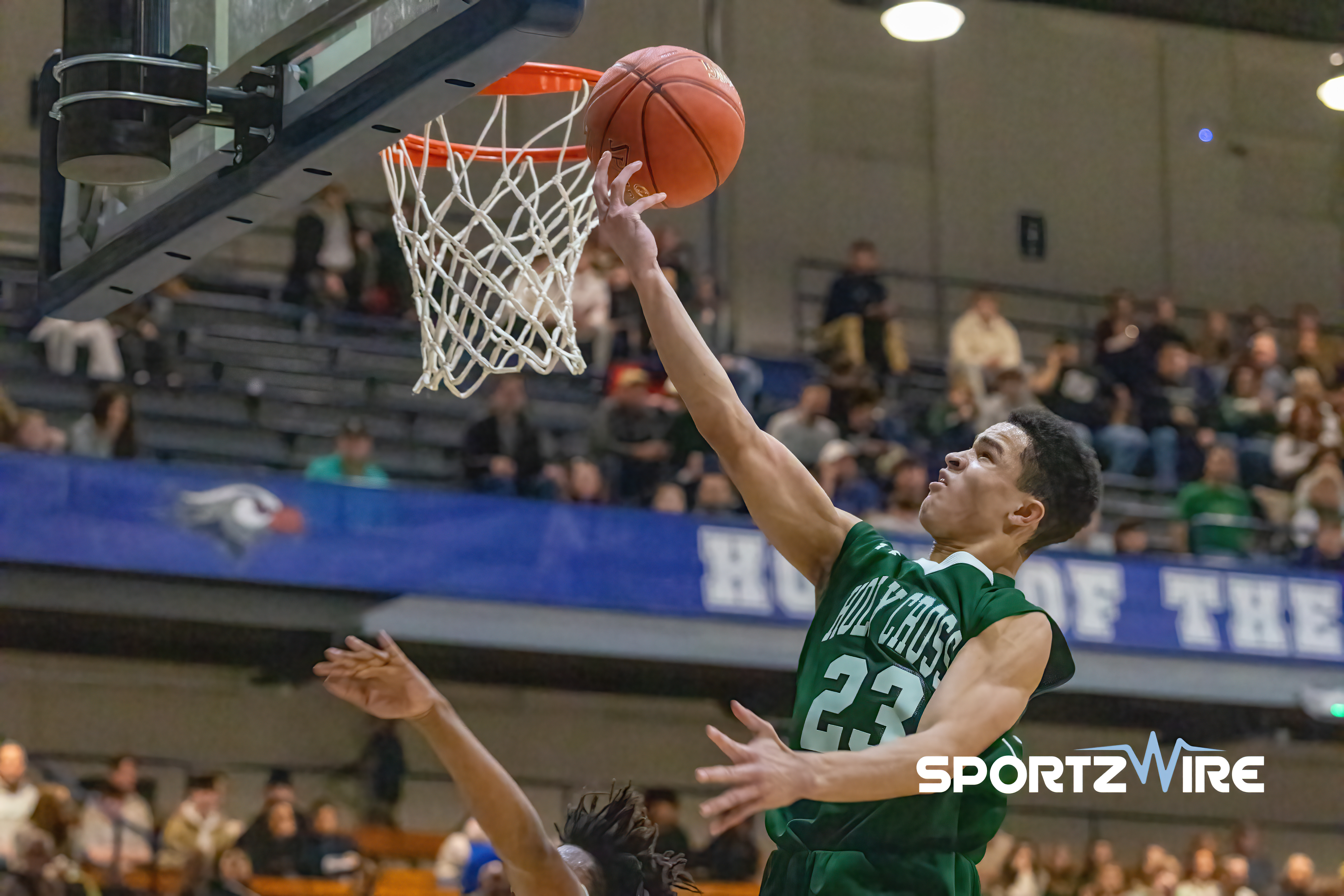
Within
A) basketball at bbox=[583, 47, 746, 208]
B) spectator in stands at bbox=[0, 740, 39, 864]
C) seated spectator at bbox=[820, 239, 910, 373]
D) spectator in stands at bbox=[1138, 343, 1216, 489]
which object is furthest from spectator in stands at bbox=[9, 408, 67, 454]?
spectator in stands at bbox=[1138, 343, 1216, 489]

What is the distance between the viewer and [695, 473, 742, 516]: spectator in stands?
9.88 metres

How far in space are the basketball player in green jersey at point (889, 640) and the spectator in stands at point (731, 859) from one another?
277 inches

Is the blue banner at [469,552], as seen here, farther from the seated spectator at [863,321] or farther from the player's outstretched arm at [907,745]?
the player's outstretched arm at [907,745]

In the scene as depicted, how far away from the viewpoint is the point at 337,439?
9.84 meters

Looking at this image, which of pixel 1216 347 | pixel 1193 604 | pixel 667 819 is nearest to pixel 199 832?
pixel 667 819

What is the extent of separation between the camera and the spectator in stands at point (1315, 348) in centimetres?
1312

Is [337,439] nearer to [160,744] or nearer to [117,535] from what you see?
[117,535]

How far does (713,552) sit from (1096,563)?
2368mm

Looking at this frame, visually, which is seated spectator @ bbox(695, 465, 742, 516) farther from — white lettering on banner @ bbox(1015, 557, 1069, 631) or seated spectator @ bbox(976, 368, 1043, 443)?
seated spectator @ bbox(976, 368, 1043, 443)

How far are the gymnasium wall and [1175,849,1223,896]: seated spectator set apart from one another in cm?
141

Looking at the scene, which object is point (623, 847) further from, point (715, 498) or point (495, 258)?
point (715, 498)

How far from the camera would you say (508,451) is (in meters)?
9.73

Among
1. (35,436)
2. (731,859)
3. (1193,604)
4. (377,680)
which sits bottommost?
(731,859)

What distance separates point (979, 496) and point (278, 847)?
6573 mm
